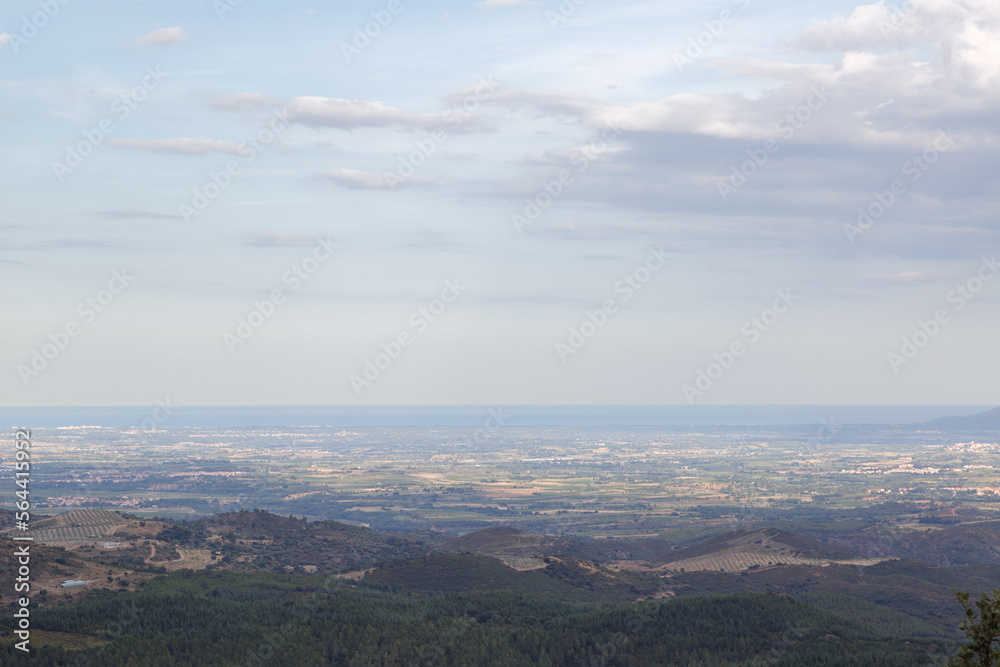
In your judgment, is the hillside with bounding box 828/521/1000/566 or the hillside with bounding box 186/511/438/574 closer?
the hillside with bounding box 186/511/438/574

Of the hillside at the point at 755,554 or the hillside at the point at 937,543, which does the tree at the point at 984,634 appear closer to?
the hillside at the point at 755,554

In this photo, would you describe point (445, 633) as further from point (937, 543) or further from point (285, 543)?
point (937, 543)

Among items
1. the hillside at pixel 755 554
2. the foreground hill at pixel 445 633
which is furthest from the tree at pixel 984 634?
the hillside at pixel 755 554

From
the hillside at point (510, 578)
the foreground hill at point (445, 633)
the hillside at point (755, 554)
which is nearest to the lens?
the foreground hill at point (445, 633)

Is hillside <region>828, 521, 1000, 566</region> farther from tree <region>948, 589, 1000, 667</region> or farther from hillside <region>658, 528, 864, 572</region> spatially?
tree <region>948, 589, 1000, 667</region>

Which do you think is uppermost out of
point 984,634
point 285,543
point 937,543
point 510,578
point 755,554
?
point 984,634

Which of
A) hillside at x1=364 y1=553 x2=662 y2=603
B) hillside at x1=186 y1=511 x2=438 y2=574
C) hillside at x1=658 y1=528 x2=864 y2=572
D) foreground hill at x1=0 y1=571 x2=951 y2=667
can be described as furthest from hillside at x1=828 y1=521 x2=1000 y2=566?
foreground hill at x1=0 y1=571 x2=951 y2=667

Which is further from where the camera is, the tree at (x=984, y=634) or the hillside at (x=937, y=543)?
the hillside at (x=937, y=543)

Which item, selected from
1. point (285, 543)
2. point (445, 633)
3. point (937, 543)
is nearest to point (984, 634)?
point (445, 633)

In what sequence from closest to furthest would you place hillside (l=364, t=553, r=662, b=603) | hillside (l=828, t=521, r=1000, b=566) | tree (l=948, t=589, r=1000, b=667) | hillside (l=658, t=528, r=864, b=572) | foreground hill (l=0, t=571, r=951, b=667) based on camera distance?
1. tree (l=948, t=589, r=1000, b=667)
2. foreground hill (l=0, t=571, r=951, b=667)
3. hillside (l=364, t=553, r=662, b=603)
4. hillside (l=658, t=528, r=864, b=572)
5. hillside (l=828, t=521, r=1000, b=566)

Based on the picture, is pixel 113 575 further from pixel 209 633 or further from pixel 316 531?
pixel 316 531

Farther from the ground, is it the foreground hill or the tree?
the tree
